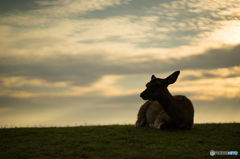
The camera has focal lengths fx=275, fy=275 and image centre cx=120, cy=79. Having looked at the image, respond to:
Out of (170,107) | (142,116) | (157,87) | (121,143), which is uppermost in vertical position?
(157,87)

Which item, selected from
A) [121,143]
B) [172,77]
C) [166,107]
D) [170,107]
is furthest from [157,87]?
[121,143]

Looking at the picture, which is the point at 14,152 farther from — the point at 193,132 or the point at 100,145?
the point at 193,132

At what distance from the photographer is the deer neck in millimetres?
15834

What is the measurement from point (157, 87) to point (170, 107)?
4.75 ft

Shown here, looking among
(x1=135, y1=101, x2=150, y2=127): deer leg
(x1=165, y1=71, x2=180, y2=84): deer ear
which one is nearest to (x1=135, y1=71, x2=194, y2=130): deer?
(x1=165, y1=71, x2=180, y2=84): deer ear

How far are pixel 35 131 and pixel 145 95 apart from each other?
818cm

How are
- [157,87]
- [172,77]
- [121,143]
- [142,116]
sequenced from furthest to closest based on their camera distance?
[142,116], [172,77], [157,87], [121,143]

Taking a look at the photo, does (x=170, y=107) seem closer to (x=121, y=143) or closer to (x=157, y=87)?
(x=157, y=87)

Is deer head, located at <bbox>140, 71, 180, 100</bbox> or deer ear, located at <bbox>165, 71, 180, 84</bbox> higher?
deer ear, located at <bbox>165, 71, 180, 84</bbox>

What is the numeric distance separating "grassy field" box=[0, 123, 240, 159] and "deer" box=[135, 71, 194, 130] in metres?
0.62

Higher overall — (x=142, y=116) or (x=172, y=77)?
(x=172, y=77)

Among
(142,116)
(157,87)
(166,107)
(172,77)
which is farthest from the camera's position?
(142,116)

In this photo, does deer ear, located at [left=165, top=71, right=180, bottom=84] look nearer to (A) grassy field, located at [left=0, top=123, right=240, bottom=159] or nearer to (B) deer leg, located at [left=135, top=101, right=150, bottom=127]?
(A) grassy field, located at [left=0, top=123, right=240, bottom=159]

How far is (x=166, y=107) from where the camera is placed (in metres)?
16.0
